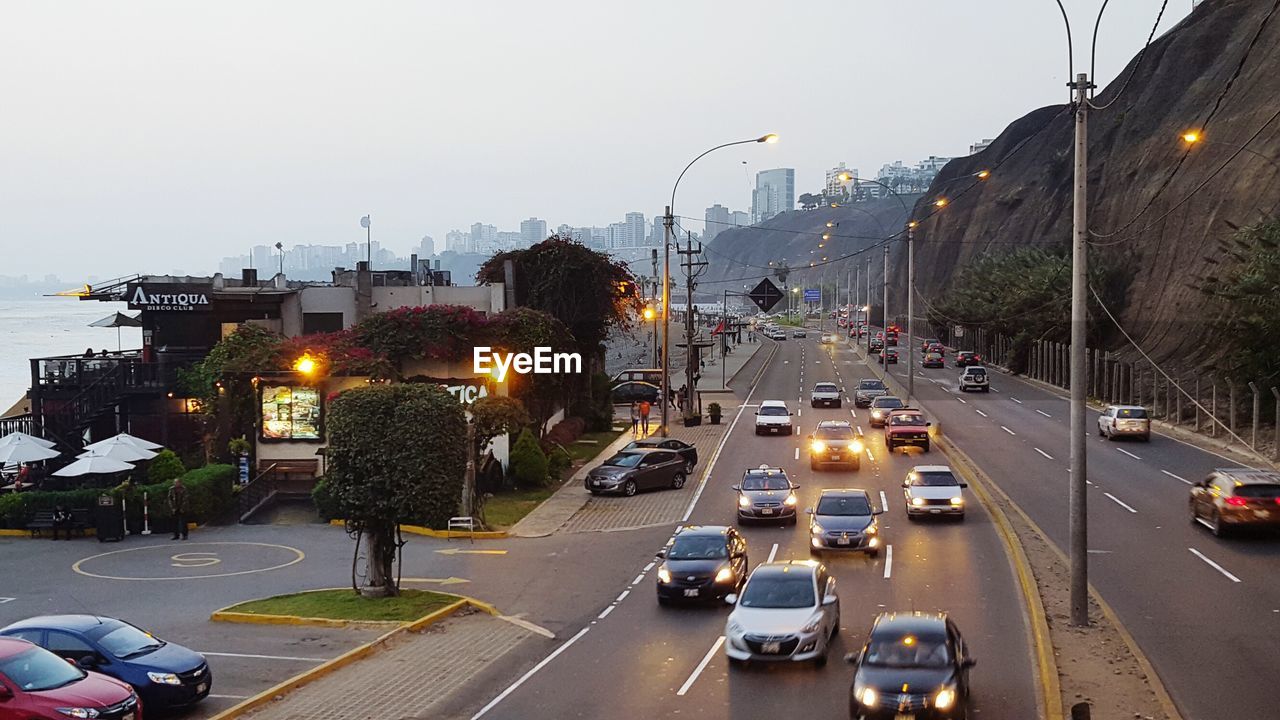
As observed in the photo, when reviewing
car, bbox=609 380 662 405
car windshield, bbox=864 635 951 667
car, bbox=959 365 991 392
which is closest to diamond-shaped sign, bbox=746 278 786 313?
car, bbox=609 380 662 405

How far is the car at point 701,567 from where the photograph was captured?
75.6ft

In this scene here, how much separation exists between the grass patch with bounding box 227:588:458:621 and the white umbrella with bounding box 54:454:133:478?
13.7 metres

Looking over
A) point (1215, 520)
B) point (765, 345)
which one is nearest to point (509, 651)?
point (1215, 520)

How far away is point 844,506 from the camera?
1131 inches

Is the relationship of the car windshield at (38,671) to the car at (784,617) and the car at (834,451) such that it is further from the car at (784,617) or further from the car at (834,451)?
the car at (834,451)

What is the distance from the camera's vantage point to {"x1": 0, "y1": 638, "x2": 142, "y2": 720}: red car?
1482 centimetres

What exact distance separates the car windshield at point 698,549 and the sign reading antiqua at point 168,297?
33665 mm

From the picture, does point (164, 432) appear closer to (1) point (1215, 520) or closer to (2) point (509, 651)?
(2) point (509, 651)

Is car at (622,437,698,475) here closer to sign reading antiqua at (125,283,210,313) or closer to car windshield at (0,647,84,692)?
sign reading antiqua at (125,283,210,313)

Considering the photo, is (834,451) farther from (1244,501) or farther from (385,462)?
(385,462)

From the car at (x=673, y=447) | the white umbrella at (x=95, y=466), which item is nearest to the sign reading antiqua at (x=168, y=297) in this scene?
the white umbrella at (x=95, y=466)

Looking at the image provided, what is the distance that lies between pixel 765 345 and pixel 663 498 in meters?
104

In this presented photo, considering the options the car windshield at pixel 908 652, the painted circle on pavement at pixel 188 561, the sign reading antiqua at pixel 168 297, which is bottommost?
the painted circle on pavement at pixel 188 561

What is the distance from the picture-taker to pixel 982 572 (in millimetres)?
25375
